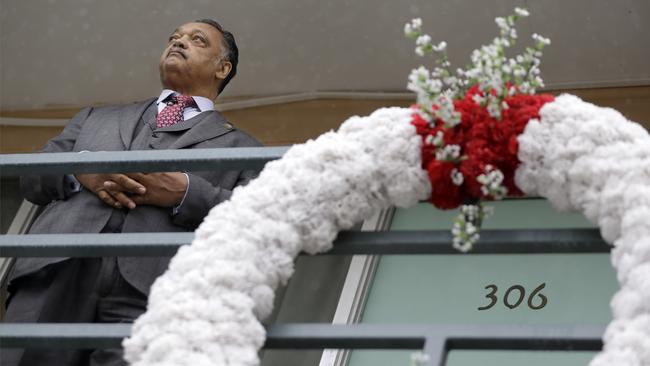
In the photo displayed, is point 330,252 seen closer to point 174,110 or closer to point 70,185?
point 70,185

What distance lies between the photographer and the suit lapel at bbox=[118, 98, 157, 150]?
3.90 m

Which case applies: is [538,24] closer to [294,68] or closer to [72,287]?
[294,68]

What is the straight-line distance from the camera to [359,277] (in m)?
4.86

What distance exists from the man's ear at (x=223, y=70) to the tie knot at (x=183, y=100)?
0.23 meters

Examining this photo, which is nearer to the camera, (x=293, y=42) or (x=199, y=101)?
(x=199, y=101)

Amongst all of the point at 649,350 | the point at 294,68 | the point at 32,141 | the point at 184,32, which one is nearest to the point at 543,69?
the point at 294,68

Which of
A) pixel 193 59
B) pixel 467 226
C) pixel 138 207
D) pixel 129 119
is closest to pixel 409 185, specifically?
pixel 467 226

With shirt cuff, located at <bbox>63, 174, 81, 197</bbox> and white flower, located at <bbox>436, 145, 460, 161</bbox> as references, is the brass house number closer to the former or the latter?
shirt cuff, located at <bbox>63, 174, 81, 197</bbox>

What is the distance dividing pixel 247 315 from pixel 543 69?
9.04ft

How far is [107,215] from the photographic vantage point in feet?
11.9

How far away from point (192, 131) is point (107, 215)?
411 millimetres

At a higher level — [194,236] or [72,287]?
[72,287]

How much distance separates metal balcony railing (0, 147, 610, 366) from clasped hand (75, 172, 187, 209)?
0.66 metres

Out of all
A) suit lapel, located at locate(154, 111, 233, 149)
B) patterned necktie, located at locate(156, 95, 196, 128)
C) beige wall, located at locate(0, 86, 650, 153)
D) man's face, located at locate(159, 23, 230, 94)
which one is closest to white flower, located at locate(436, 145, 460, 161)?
suit lapel, located at locate(154, 111, 233, 149)
